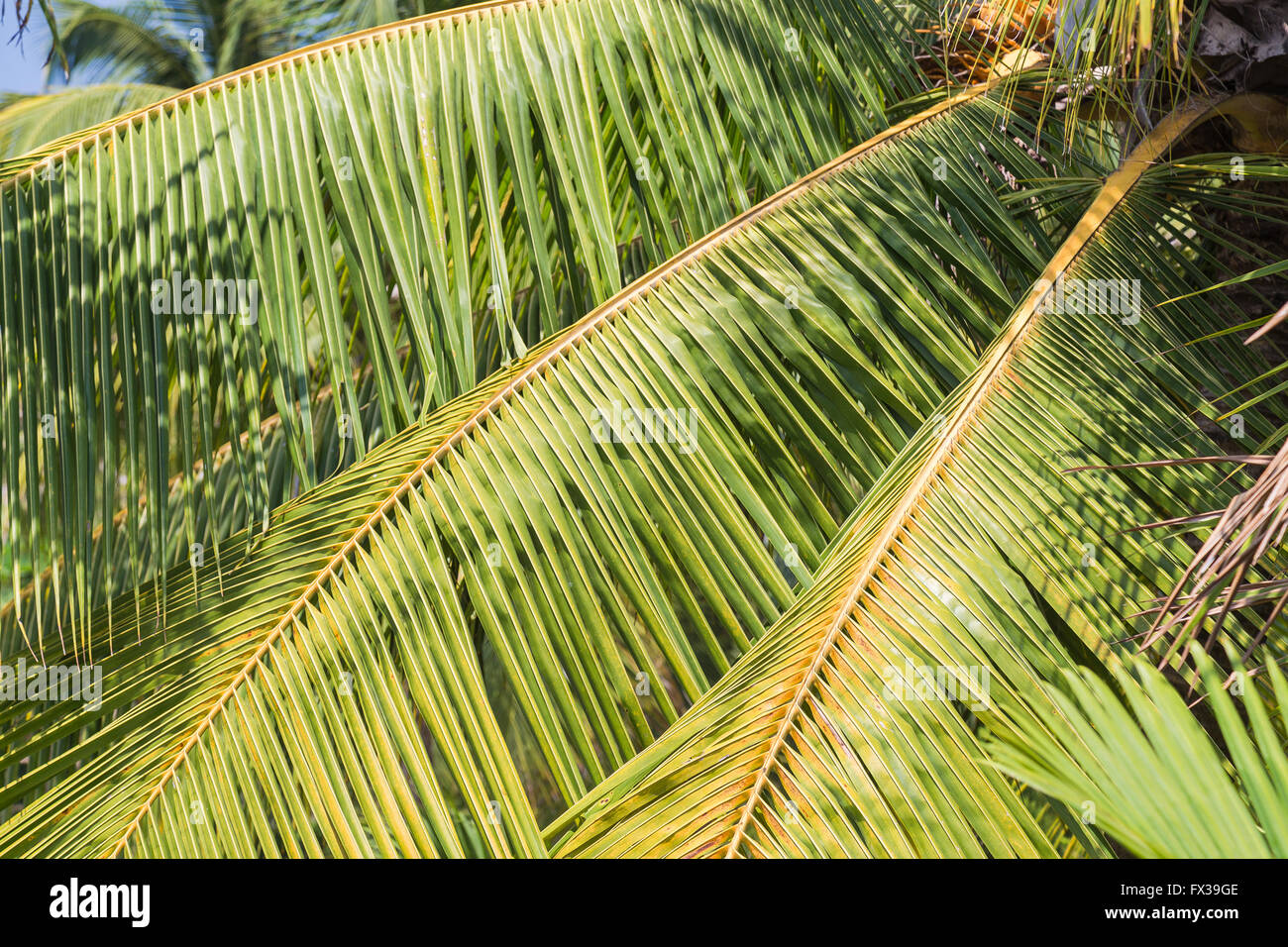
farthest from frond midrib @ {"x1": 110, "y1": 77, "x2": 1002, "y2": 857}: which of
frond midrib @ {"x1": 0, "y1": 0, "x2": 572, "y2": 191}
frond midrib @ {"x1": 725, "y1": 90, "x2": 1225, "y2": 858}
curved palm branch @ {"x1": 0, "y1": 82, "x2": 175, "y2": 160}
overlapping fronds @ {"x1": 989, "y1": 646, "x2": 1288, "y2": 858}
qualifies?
curved palm branch @ {"x1": 0, "y1": 82, "x2": 175, "y2": 160}

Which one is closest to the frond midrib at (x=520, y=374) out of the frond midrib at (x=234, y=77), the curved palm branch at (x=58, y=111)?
the frond midrib at (x=234, y=77)

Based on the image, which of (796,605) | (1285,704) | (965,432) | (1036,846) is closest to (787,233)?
(965,432)

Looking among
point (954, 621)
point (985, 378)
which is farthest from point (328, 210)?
point (954, 621)

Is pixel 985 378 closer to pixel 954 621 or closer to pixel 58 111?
pixel 954 621

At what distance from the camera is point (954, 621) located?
3.86ft

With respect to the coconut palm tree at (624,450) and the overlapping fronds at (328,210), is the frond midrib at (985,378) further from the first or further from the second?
the overlapping fronds at (328,210)

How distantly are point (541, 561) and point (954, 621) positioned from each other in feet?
2.17

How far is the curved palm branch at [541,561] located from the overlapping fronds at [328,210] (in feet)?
0.45

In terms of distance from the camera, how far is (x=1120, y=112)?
2.07m

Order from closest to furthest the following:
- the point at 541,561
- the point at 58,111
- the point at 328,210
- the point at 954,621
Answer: the point at 954,621
the point at 541,561
the point at 328,210
the point at 58,111
